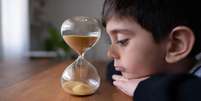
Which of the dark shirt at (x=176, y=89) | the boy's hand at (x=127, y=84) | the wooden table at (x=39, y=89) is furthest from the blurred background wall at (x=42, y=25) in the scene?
the dark shirt at (x=176, y=89)

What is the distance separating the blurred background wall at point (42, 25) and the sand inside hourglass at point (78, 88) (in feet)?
8.66

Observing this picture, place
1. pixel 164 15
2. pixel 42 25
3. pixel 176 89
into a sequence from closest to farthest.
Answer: pixel 176 89 < pixel 164 15 < pixel 42 25

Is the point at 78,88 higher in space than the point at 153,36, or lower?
lower

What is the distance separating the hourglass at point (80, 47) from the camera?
0.60 metres

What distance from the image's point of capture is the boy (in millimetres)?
556

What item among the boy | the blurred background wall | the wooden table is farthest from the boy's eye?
the blurred background wall

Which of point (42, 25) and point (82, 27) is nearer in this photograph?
point (82, 27)

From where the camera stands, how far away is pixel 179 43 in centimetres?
56

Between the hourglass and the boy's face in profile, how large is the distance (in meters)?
0.04

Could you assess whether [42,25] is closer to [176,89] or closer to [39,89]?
[39,89]

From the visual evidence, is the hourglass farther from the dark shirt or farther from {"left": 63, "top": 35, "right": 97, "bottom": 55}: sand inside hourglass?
the dark shirt

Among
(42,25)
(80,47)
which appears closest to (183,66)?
(80,47)

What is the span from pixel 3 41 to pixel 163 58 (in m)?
2.78

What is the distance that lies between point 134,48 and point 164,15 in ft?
0.28
